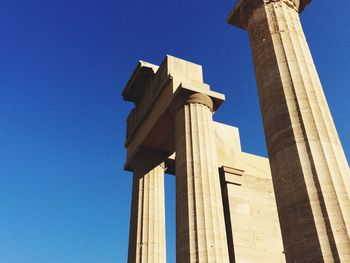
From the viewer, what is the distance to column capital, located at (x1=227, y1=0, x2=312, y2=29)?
22.4 metres

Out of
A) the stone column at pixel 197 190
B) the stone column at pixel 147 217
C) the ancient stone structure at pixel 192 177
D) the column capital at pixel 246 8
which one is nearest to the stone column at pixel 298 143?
the column capital at pixel 246 8

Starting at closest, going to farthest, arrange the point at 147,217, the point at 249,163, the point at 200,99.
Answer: the point at 200,99, the point at 147,217, the point at 249,163

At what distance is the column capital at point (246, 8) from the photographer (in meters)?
22.4

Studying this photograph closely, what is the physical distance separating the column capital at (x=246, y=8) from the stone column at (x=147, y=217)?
60.2 ft

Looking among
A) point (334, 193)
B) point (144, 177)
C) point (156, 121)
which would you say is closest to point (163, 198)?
point (144, 177)

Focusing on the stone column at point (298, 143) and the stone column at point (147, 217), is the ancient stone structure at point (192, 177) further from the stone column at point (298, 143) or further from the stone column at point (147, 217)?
the stone column at point (298, 143)

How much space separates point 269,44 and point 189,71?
46.2 ft

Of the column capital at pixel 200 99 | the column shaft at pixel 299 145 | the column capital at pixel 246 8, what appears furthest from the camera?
the column capital at pixel 200 99

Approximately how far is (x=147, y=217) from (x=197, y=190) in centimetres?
1054

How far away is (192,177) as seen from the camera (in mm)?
25859

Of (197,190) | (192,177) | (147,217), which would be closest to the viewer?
(197,190)

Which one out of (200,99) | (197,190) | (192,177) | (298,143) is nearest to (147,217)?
(192,177)

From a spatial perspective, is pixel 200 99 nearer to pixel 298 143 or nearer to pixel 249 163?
pixel 249 163

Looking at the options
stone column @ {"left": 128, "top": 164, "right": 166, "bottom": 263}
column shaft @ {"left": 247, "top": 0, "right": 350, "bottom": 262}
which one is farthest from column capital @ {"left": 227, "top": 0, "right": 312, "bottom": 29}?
stone column @ {"left": 128, "top": 164, "right": 166, "bottom": 263}
